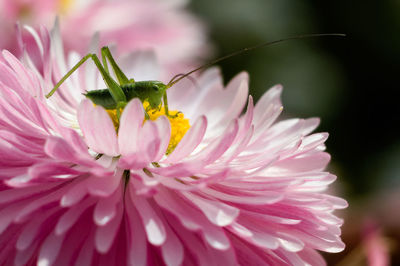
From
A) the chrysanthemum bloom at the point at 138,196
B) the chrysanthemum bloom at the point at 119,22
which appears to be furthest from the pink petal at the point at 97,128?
the chrysanthemum bloom at the point at 119,22

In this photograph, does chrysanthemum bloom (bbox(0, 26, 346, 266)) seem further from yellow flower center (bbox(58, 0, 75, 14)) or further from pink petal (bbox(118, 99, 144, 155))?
yellow flower center (bbox(58, 0, 75, 14))

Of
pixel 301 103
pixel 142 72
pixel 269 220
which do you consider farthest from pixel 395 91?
pixel 269 220

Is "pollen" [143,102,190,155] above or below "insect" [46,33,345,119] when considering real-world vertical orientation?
below

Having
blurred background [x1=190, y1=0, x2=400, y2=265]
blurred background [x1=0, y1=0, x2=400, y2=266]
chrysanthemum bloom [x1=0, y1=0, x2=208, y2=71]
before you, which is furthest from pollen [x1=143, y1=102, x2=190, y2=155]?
blurred background [x1=190, y1=0, x2=400, y2=265]

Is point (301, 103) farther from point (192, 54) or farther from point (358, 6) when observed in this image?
point (192, 54)

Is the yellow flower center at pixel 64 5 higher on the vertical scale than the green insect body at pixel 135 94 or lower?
lower

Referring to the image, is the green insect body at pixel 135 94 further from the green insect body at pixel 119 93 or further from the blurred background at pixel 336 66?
the blurred background at pixel 336 66
